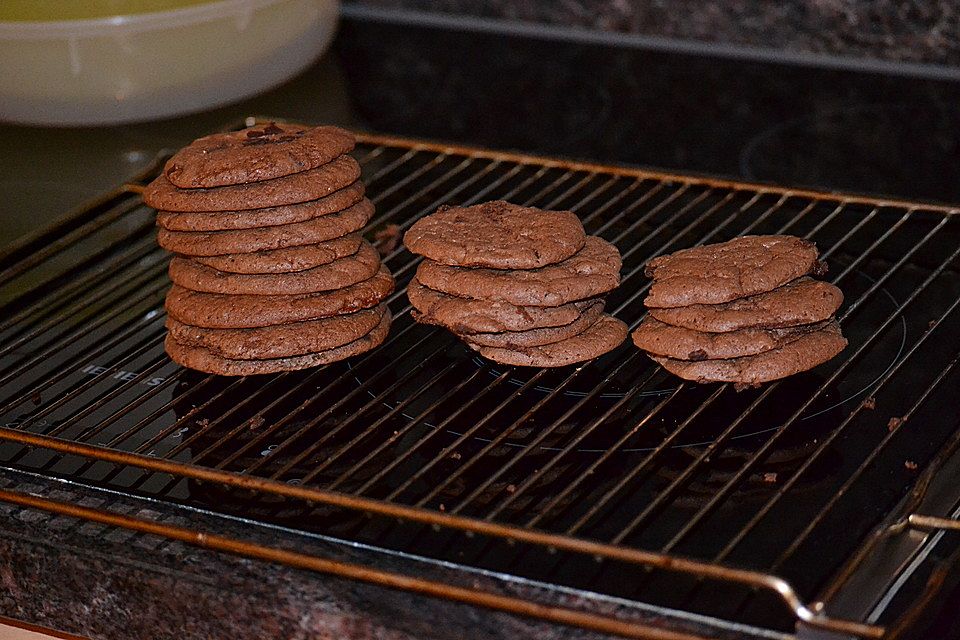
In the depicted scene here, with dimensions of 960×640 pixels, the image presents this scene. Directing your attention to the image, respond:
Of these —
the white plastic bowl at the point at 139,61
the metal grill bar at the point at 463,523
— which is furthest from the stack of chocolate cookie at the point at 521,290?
the white plastic bowl at the point at 139,61


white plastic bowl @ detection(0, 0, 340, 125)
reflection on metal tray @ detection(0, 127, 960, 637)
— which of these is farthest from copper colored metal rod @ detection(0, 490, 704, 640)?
white plastic bowl @ detection(0, 0, 340, 125)

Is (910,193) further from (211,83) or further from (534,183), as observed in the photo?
(211,83)

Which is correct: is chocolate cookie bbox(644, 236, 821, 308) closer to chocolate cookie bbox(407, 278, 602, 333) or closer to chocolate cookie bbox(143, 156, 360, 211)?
chocolate cookie bbox(407, 278, 602, 333)

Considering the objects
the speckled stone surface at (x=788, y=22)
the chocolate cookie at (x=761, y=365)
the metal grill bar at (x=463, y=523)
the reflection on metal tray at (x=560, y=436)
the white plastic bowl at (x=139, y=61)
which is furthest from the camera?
the speckled stone surface at (x=788, y=22)

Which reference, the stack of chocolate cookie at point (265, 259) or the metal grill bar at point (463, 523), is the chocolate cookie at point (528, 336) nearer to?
the stack of chocolate cookie at point (265, 259)

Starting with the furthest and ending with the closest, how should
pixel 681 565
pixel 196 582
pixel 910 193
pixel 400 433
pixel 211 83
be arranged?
pixel 211 83, pixel 910 193, pixel 400 433, pixel 196 582, pixel 681 565

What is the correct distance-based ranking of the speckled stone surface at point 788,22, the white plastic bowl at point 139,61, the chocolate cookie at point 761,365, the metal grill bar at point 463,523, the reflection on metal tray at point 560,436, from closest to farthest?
the metal grill bar at point 463,523 < the reflection on metal tray at point 560,436 < the chocolate cookie at point 761,365 < the white plastic bowl at point 139,61 < the speckled stone surface at point 788,22

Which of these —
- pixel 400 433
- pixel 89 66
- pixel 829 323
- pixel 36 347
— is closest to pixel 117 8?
pixel 89 66

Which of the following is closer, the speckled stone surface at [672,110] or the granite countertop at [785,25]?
the speckled stone surface at [672,110]
